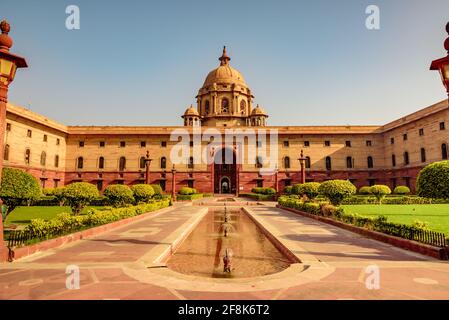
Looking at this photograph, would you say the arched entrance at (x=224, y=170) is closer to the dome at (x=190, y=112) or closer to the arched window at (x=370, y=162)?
the dome at (x=190, y=112)

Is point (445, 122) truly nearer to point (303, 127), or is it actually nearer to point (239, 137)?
point (303, 127)

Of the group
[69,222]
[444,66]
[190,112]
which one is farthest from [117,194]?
[190,112]

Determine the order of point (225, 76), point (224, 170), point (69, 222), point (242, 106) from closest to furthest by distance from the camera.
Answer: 1. point (69, 222)
2. point (224, 170)
3. point (242, 106)
4. point (225, 76)

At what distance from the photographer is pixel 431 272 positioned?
18.0 ft

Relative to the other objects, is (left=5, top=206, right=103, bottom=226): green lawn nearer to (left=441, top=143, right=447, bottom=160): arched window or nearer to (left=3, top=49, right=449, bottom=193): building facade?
(left=3, top=49, right=449, bottom=193): building facade

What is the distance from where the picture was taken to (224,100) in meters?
51.0

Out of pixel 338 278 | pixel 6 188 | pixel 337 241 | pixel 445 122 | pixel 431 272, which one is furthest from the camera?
pixel 445 122

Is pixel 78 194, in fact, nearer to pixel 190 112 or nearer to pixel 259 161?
pixel 259 161

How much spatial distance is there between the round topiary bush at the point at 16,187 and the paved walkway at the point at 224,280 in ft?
11.7

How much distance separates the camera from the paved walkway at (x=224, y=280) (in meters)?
4.36

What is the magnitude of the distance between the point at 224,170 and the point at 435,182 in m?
40.2

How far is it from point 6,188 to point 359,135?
4198cm

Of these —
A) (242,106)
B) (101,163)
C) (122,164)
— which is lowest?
(122,164)
